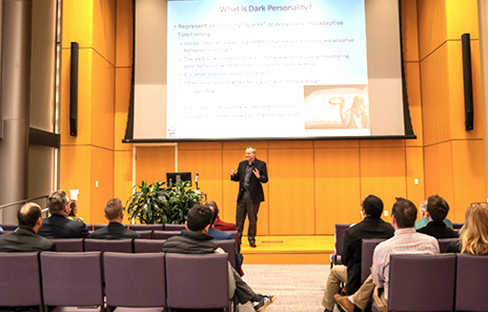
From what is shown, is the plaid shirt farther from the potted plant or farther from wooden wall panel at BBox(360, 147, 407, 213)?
wooden wall panel at BBox(360, 147, 407, 213)

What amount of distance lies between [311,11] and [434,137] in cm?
324

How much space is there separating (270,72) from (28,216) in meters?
5.63

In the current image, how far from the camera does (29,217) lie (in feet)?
8.43

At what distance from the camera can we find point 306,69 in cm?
750

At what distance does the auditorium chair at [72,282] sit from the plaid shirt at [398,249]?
1.65m

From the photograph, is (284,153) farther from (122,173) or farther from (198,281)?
(198,281)

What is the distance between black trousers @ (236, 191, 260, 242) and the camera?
5.93 meters

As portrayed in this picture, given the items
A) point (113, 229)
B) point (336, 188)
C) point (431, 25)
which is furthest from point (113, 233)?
point (431, 25)

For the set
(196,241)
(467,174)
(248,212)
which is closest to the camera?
(196,241)

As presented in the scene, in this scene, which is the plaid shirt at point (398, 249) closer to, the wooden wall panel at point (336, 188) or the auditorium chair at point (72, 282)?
the auditorium chair at point (72, 282)

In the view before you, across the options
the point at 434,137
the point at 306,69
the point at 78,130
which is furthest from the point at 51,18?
the point at 434,137

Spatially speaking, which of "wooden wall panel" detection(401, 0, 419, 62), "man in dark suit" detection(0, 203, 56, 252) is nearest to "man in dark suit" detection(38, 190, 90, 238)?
"man in dark suit" detection(0, 203, 56, 252)

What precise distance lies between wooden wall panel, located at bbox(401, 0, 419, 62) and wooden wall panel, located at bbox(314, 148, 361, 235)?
2.16 m

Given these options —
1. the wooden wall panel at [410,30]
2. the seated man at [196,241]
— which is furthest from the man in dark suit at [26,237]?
the wooden wall panel at [410,30]
